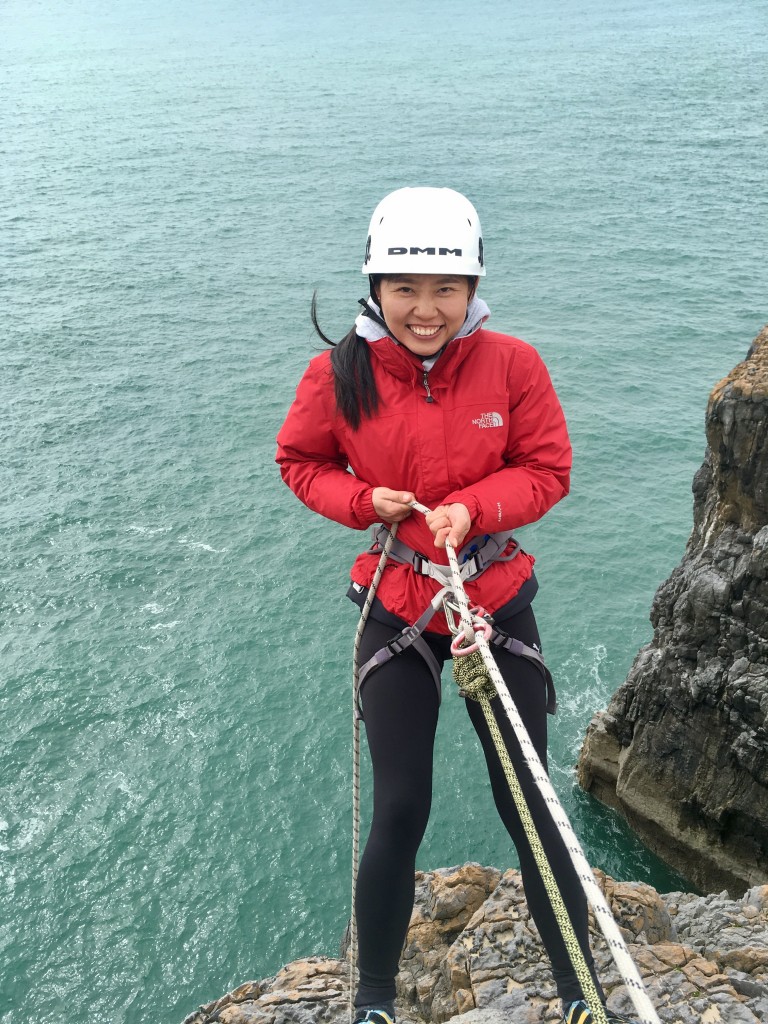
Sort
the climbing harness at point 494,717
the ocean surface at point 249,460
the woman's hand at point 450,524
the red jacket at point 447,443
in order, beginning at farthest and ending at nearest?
the ocean surface at point 249,460
the red jacket at point 447,443
the woman's hand at point 450,524
the climbing harness at point 494,717

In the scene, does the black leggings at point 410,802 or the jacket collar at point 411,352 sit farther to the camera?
the jacket collar at point 411,352

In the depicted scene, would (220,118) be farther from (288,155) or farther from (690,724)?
(690,724)

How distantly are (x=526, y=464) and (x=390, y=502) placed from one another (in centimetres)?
66

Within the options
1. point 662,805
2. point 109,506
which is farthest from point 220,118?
point 662,805

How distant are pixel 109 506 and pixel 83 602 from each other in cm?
351

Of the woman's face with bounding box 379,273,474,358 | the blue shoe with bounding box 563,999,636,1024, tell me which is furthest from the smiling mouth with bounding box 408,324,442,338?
the blue shoe with bounding box 563,999,636,1024

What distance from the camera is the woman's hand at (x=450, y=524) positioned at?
4.05 meters

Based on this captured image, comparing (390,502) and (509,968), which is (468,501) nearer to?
(390,502)

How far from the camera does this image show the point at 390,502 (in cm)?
423

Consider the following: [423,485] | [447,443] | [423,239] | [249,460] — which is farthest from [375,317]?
[249,460]

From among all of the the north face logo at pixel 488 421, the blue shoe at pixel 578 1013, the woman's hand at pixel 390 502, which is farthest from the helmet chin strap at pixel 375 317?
the blue shoe at pixel 578 1013

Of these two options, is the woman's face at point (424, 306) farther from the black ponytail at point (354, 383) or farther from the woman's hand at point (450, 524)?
the woman's hand at point (450, 524)

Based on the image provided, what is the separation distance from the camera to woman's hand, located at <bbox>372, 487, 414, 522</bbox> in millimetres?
4238

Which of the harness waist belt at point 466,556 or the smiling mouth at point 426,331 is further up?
the smiling mouth at point 426,331
